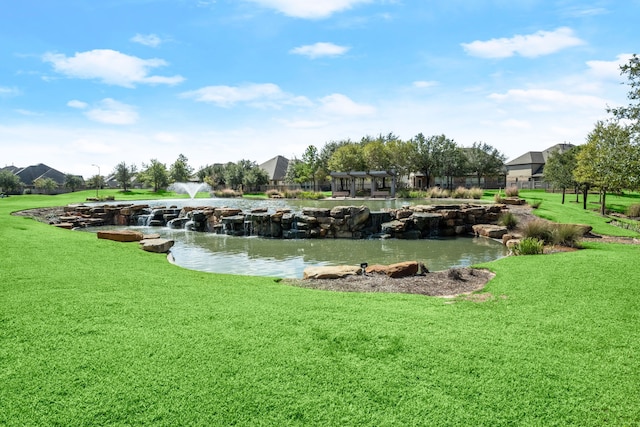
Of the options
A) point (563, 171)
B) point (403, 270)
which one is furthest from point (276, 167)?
point (403, 270)

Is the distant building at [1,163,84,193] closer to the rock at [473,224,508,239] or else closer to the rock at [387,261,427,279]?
the rock at [473,224,508,239]

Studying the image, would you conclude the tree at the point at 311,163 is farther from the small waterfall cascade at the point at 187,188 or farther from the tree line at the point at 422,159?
the small waterfall cascade at the point at 187,188

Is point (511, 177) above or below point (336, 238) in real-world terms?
Result: above

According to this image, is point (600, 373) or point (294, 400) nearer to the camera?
point (294, 400)

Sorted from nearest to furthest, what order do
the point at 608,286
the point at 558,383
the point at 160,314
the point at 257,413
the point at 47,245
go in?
the point at 257,413 < the point at 558,383 < the point at 160,314 < the point at 608,286 < the point at 47,245

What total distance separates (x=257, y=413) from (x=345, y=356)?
1.03m

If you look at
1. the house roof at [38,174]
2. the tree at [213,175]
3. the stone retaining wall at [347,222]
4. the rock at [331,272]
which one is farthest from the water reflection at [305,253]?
the house roof at [38,174]

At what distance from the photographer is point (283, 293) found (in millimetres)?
5770

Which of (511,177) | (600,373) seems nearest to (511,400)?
(600,373)

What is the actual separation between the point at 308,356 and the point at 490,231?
14.7 meters

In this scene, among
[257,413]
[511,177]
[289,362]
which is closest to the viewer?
[257,413]

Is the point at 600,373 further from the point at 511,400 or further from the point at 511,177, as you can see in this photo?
the point at 511,177

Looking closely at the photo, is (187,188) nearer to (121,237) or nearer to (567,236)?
(121,237)

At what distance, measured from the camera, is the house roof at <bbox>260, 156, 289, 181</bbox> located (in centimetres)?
6145
